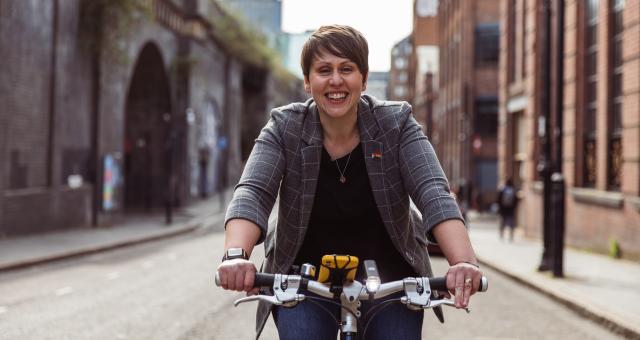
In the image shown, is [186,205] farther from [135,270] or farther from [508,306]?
[508,306]

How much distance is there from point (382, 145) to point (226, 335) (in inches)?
191

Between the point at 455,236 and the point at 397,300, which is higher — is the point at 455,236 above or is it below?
above

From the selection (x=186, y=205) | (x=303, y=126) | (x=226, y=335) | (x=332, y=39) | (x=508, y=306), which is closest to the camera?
(x=332, y=39)

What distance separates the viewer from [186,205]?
3900 cm

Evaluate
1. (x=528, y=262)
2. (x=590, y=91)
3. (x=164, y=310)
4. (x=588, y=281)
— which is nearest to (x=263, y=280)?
(x=164, y=310)

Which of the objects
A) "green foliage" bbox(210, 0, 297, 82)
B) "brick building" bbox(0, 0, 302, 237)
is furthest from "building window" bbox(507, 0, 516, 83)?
"green foliage" bbox(210, 0, 297, 82)

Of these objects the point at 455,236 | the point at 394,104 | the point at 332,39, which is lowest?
the point at 455,236

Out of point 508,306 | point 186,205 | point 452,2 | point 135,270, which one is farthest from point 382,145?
point 452,2

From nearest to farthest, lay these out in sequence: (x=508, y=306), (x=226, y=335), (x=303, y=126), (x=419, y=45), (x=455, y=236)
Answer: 1. (x=455, y=236)
2. (x=303, y=126)
3. (x=226, y=335)
4. (x=508, y=306)
5. (x=419, y=45)

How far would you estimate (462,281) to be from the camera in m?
2.53

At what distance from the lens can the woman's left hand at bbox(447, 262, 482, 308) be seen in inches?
99.5

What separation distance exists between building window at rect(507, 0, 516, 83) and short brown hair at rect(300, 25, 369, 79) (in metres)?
24.5

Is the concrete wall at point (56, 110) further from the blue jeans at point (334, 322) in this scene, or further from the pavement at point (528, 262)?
the blue jeans at point (334, 322)

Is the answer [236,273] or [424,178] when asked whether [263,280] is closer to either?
[236,273]
